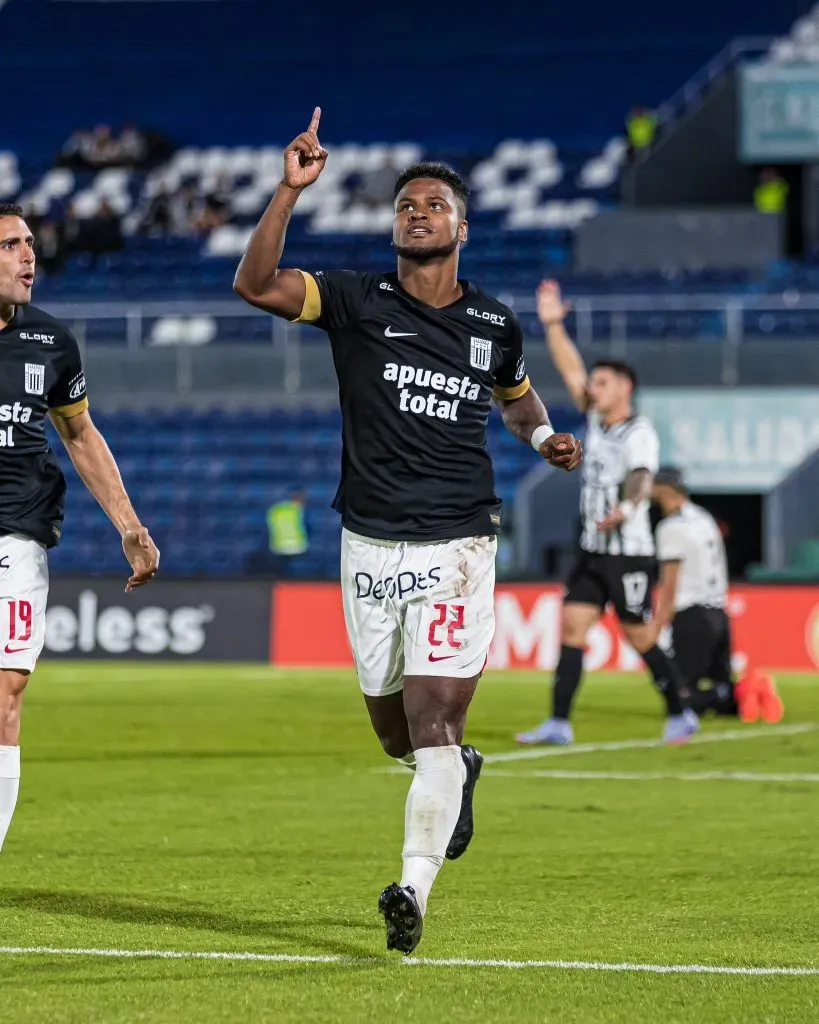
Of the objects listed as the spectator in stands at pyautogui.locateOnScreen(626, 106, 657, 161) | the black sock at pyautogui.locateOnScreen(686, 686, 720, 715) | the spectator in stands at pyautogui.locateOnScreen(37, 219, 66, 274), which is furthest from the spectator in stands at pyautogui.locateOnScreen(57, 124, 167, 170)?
the black sock at pyautogui.locateOnScreen(686, 686, 720, 715)

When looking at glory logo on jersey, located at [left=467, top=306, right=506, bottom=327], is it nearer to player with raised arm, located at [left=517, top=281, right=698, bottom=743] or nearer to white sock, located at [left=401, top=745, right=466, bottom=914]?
white sock, located at [left=401, top=745, right=466, bottom=914]

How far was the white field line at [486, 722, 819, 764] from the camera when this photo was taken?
12.3m

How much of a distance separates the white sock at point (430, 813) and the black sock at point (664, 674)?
7.18 m

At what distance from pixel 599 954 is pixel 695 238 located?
26168 mm

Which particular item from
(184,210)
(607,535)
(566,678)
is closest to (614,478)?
(607,535)

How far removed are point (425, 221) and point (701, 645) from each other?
1020cm

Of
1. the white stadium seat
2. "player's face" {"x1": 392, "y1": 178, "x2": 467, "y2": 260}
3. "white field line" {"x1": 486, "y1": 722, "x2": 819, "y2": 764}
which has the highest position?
the white stadium seat

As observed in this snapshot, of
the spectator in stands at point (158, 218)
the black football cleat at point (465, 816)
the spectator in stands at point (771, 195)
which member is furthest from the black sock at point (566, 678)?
the spectator in stands at point (158, 218)

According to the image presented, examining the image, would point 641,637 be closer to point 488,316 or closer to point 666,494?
point 666,494

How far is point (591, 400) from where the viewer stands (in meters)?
12.7

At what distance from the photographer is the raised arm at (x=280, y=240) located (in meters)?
5.76

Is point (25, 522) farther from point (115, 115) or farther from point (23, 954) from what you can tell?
point (115, 115)

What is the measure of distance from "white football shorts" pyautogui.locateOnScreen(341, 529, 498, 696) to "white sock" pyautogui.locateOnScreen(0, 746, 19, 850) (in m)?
1.18

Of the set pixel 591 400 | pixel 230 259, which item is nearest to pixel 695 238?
pixel 230 259
